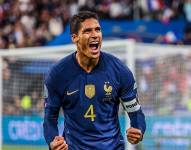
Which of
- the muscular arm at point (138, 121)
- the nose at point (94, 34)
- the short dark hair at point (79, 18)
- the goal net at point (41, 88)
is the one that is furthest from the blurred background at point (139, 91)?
the nose at point (94, 34)

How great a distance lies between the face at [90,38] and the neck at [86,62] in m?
0.09

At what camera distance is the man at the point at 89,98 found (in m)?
7.11

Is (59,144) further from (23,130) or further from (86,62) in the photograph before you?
(23,130)

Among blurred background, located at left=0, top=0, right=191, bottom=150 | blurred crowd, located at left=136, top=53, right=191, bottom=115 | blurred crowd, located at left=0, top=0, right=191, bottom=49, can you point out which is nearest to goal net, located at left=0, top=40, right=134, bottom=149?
blurred background, located at left=0, top=0, right=191, bottom=150

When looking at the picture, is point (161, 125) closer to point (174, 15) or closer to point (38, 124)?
point (38, 124)

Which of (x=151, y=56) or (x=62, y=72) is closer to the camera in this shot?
(x=62, y=72)

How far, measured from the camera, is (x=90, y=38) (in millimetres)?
7000

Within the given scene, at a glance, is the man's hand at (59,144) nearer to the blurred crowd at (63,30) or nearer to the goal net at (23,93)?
the goal net at (23,93)

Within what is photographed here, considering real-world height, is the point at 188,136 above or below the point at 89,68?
below

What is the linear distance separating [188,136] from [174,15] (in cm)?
894

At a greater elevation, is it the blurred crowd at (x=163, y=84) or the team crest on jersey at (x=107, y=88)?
the team crest on jersey at (x=107, y=88)

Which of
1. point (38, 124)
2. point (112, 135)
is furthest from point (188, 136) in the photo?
point (112, 135)

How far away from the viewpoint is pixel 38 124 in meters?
15.7

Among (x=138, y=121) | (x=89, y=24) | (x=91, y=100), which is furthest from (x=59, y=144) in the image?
(x=89, y=24)
